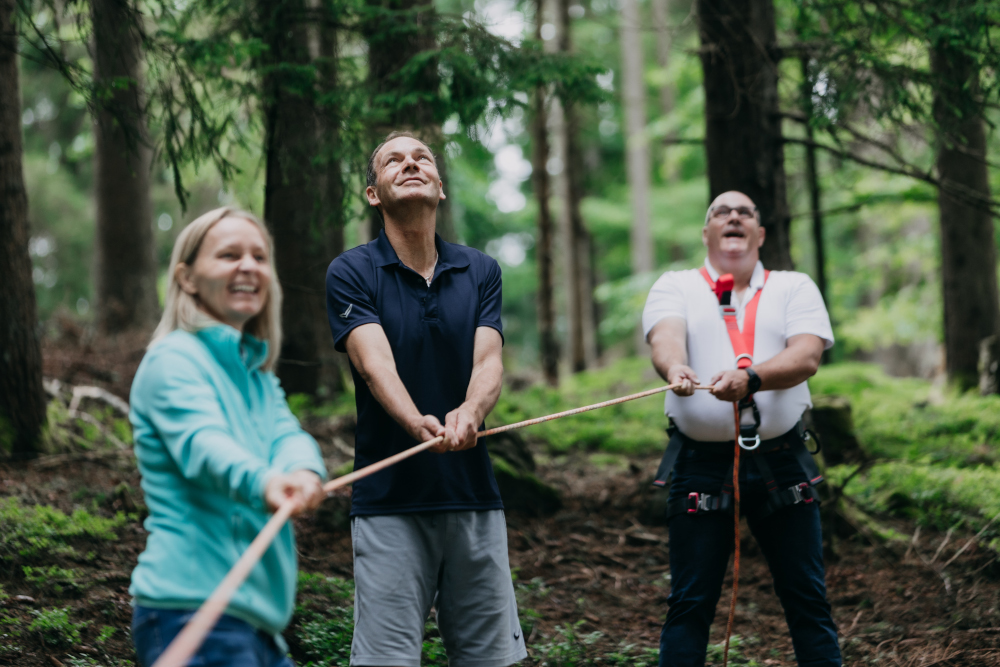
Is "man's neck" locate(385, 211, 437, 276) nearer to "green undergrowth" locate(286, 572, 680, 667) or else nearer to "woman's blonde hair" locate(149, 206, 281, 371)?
"woman's blonde hair" locate(149, 206, 281, 371)

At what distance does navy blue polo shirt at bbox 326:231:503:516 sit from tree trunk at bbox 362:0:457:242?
9.70ft

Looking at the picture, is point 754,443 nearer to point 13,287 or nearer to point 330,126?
point 330,126

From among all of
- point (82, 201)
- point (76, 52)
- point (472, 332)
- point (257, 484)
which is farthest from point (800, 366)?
point (82, 201)

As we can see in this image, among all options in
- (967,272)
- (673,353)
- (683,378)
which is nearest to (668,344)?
(673,353)

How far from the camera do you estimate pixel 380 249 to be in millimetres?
3156

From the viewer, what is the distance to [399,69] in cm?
630

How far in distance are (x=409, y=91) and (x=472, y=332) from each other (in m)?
3.58

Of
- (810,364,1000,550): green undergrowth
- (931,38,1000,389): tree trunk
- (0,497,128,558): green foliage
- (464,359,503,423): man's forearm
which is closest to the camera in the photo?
(464,359,503,423): man's forearm

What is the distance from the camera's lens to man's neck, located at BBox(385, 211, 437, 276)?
3.15 meters

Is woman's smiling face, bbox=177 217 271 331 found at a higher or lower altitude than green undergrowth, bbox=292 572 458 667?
higher

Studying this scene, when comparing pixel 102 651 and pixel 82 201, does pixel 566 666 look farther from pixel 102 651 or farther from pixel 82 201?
pixel 82 201

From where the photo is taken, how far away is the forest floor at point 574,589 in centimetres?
417

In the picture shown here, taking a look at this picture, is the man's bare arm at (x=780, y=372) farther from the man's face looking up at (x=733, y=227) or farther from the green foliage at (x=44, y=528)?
the green foliage at (x=44, y=528)

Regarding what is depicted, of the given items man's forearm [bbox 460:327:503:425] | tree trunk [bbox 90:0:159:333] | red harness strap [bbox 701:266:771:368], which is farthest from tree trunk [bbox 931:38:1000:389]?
tree trunk [bbox 90:0:159:333]
